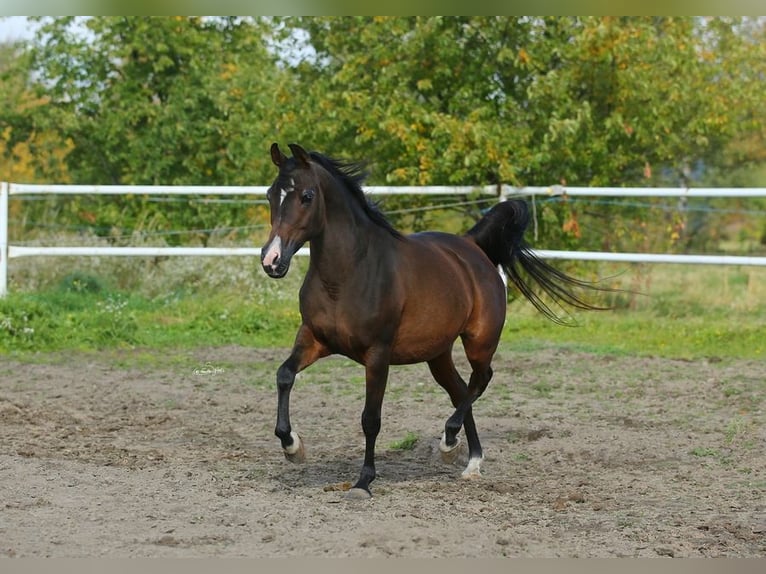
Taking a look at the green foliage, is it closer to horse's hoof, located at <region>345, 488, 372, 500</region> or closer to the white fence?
the white fence

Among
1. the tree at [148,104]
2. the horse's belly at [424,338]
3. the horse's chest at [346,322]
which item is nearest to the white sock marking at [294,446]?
the horse's chest at [346,322]

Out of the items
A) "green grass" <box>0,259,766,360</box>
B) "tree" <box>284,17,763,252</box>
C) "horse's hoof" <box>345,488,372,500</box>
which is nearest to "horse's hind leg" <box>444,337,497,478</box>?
"horse's hoof" <box>345,488,372,500</box>

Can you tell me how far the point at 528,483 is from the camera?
608 cm

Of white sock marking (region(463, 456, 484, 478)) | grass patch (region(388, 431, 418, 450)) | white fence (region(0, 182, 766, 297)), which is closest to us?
white sock marking (region(463, 456, 484, 478))

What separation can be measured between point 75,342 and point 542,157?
5869mm

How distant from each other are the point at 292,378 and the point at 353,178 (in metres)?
1.14

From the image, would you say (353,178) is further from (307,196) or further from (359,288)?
(359,288)

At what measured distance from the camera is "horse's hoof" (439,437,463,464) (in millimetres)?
6364

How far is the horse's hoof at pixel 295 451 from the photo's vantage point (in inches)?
230

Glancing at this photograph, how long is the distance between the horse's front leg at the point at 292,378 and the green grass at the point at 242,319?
5.34 metres

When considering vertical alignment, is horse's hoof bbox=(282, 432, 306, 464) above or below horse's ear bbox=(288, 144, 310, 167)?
below

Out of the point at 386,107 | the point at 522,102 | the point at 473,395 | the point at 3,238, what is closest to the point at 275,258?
the point at 473,395

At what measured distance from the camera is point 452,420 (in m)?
6.27

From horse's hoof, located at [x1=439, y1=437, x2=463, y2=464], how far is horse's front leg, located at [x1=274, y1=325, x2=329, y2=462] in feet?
2.96
